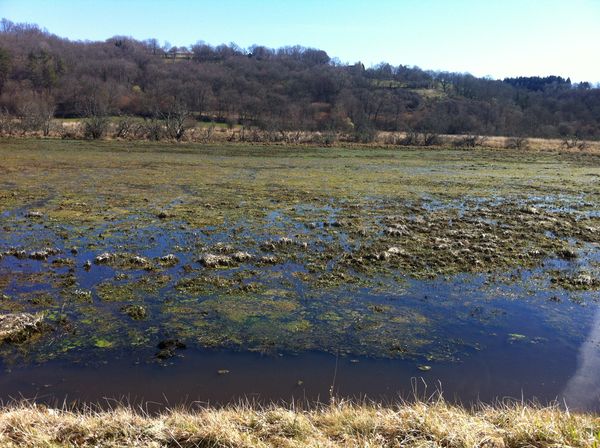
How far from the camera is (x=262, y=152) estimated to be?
50.3m

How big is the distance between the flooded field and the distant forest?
48.6 meters

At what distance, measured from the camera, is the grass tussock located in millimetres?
4754

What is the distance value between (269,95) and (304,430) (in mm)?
125256

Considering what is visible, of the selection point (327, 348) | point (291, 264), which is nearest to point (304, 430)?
point (327, 348)

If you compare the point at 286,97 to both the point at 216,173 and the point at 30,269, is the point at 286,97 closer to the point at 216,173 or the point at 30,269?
the point at 216,173

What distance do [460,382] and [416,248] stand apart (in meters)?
7.84

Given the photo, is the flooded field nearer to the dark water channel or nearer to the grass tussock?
the dark water channel

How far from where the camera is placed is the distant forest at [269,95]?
101125mm

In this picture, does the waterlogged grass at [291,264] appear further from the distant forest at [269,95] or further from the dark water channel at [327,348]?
the distant forest at [269,95]

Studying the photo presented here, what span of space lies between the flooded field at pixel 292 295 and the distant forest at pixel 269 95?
1913 inches

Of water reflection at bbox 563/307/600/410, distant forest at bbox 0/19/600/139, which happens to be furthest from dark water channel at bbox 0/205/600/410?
distant forest at bbox 0/19/600/139

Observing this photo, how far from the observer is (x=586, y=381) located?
7.92 metres

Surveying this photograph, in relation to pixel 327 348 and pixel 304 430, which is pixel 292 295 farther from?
pixel 304 430

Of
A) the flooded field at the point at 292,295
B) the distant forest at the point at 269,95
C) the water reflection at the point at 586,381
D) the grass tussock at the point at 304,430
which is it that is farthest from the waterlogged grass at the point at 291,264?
the distant forest at the point at 269,95
